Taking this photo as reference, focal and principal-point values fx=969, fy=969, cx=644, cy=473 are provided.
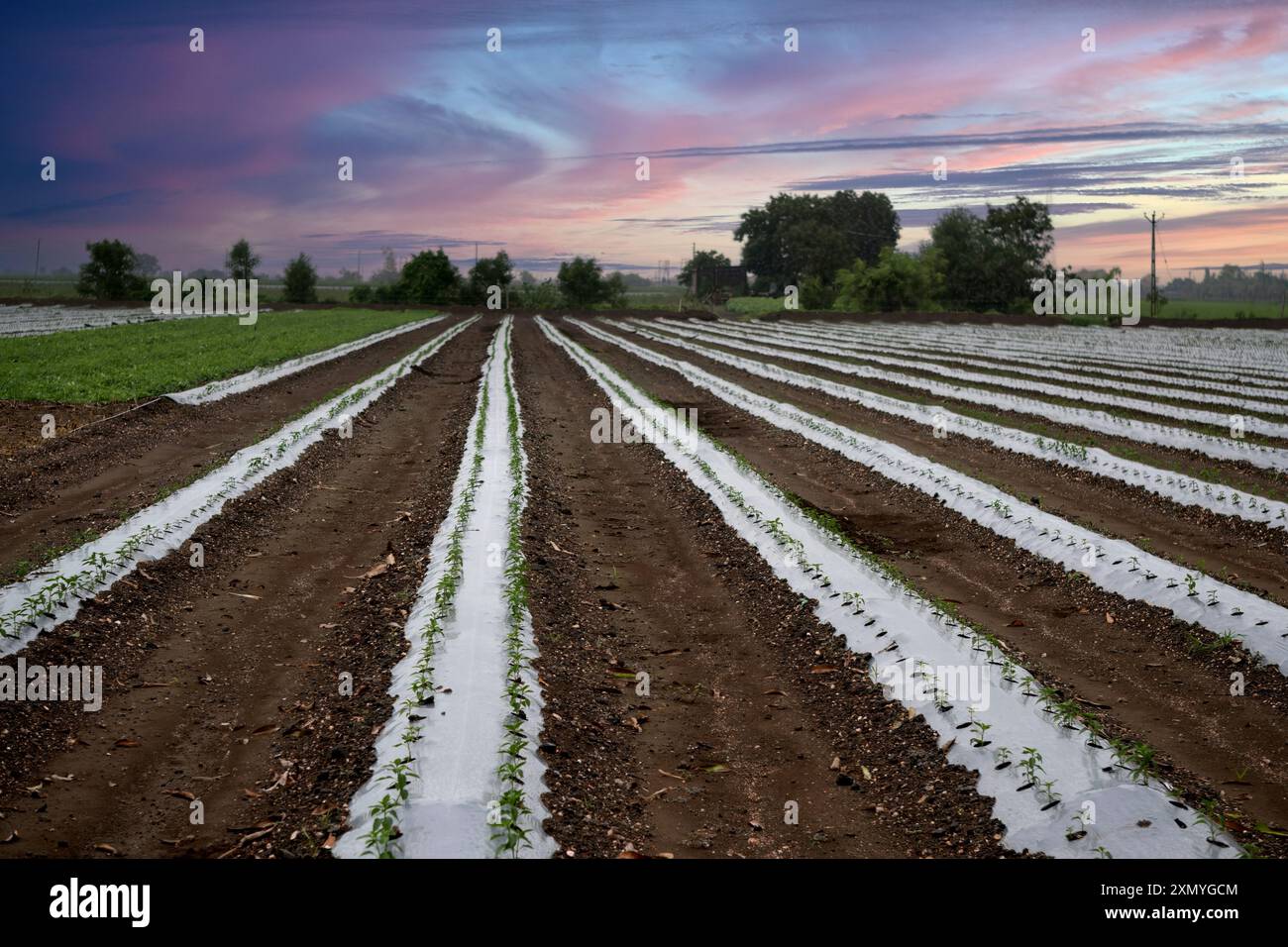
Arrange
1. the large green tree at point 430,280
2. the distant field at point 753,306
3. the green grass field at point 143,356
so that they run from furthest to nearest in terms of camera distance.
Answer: the large green tree at point 430,280 → the distant field at point 753,306 → the green grass field at point 143,356

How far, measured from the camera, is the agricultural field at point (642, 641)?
5609 millimetres

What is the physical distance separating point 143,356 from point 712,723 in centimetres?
2883

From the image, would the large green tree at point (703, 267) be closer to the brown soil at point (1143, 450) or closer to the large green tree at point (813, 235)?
the large green tree at point (813, 235)

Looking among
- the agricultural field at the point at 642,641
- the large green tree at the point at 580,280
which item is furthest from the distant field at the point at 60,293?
the agricultural field at the point at 642,641

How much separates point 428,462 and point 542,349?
83.6 ft

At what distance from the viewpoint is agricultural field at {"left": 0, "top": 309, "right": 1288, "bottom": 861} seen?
5609mm

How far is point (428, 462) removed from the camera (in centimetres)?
1620

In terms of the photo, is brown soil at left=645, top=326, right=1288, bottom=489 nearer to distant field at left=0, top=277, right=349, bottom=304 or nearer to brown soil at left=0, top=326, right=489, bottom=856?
brown soil at left=0, top=326, right=489, bottom=856

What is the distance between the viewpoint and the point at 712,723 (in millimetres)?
7129

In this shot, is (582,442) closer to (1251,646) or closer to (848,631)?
(848,631)

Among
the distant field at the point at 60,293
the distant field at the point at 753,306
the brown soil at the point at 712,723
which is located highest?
the distant field at the point at 60,293

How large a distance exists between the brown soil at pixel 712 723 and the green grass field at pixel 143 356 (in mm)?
15331

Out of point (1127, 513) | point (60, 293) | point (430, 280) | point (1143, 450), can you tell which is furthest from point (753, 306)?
point (1127, 513)

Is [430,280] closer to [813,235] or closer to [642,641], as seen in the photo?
[813,235]
